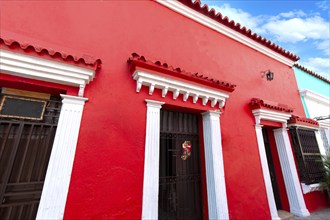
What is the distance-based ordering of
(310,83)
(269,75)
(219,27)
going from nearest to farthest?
(219,27)
(269,75)
(310,83)

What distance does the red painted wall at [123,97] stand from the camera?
232 centimetres

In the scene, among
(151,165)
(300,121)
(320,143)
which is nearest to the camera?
(151,165)

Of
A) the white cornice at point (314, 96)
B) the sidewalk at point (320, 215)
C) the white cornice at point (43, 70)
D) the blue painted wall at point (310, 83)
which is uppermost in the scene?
the blue painted wall at point (310, 83)

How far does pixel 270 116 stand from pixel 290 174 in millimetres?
1884

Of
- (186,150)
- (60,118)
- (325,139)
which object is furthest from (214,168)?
(325,139)

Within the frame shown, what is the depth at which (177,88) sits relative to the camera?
3.14 meters

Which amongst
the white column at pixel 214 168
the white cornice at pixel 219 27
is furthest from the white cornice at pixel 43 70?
the white cornice at pixel 219 27

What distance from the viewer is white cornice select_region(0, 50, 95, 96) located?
202 centimetres

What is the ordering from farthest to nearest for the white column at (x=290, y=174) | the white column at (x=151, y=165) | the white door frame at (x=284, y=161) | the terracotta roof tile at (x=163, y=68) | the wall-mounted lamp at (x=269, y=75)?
the wall-mounted lamp at (x=269, y=75), the white column at (x=290, y=174), the white door frame at (x=284, y=161), the terracotta roof tile at (x=163, y=68), the white column at (x=151, y=165)

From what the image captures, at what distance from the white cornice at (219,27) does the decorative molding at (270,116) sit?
2.51 m

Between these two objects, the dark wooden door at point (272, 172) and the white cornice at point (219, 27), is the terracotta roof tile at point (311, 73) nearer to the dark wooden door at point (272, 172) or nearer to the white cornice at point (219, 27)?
the white cornice at point (219, 27)

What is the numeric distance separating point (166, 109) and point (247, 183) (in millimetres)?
2586

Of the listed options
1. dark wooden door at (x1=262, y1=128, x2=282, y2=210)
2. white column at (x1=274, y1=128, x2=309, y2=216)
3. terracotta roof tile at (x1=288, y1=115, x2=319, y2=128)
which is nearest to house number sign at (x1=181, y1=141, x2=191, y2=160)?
dark wooden door at (x1=262, y1=128, x2=282, y2=210)

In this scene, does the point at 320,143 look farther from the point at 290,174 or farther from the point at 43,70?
the point at 43,70
